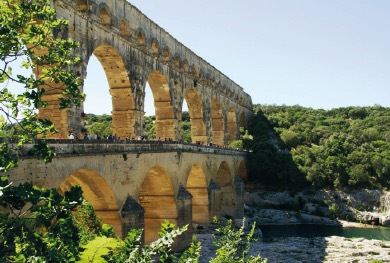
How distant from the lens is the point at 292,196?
46.5 meters

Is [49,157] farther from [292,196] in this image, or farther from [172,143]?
[292,196]

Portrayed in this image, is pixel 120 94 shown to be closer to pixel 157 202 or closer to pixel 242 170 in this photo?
pixel 157 202

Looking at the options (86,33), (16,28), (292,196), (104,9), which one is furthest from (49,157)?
(292,196)

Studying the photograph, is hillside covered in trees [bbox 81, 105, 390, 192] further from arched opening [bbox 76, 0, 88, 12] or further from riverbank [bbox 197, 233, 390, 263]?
arched opening [bbox 76, 0, 88, 12]

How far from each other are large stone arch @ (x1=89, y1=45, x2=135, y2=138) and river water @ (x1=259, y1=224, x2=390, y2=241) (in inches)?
721

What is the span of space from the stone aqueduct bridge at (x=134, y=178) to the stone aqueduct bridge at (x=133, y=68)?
252 cm

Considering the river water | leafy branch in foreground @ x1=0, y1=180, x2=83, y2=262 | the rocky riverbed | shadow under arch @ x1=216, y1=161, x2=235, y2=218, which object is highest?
leafy branch in foreground @ x1=0, y1=180, x2=83, y2=262

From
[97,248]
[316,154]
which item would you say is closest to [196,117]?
[316,154]

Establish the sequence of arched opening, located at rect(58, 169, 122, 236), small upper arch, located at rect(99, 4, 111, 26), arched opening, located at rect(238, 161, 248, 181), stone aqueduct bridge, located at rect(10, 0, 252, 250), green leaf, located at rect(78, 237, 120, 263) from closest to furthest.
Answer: green leaf, located at rect(78, 237, 120, 263)
stone aqueduct bridge, located at rect(10, 0, 252, 250)
arched opening, located at rect(58, 169, 122, 236)
small upper arch, located at rect(99, 4, 111, 26)
arched opening, located at rect(238, 161, 248, 181)

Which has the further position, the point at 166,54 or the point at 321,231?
the point at 321,231

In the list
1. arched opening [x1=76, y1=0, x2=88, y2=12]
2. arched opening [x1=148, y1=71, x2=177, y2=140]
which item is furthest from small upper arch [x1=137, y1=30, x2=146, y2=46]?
arched opening [x1=76, y1=0, x2=88, y2=12]

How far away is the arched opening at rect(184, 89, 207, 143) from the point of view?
37500 mm

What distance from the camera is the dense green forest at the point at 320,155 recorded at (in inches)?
1826

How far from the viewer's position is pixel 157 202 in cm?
2355
